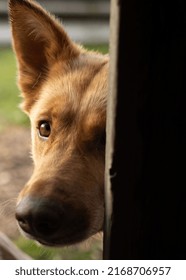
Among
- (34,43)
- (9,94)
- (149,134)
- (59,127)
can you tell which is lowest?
(9,94)

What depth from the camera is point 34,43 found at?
3.18 meters

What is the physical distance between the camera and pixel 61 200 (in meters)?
2.35

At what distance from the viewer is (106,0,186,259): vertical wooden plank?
1.62 meters

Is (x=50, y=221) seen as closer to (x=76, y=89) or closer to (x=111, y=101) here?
(x=111, y=101)

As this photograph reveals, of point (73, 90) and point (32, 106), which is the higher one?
point (73, 90)

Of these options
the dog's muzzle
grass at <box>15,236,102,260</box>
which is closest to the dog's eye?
the dog's muzzle

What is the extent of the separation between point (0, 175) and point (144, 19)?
164 inches

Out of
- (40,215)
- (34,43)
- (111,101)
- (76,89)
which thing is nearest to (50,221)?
(40,215)

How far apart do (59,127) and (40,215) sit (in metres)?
0.61

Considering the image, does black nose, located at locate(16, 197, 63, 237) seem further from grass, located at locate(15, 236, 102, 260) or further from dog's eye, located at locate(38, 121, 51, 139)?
grass, located at locate(15, 236, 102, 260)

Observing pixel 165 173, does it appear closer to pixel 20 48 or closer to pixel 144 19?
pixel 144 19

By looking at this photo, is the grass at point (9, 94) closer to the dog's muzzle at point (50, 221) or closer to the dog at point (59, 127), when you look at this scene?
the dog at point (59, 127)

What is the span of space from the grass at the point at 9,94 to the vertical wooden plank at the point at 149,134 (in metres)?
4.41
